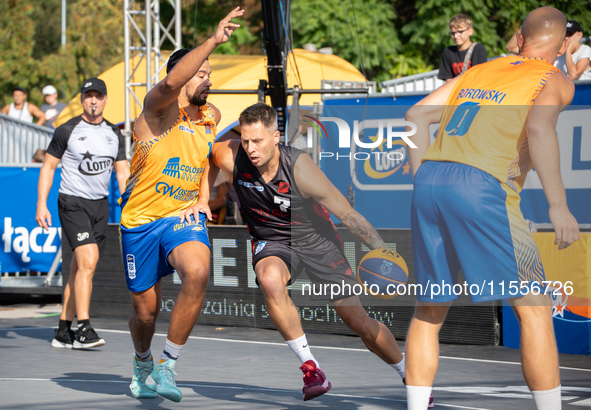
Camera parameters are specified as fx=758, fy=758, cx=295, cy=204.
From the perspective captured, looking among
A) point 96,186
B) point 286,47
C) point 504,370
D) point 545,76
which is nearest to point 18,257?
point 96,186

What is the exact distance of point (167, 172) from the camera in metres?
4.76

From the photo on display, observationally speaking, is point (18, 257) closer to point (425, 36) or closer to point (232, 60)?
point (232, 60)

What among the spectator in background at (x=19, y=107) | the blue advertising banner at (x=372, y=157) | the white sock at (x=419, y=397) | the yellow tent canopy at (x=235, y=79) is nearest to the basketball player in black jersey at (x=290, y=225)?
the white sock at (x=419, y=397)

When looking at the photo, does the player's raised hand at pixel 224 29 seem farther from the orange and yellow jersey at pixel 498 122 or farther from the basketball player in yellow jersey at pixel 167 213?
the orange and yellow jersey at pixel 498 122

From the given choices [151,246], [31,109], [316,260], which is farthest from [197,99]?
[31,109]

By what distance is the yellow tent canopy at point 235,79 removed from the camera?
51.3 ft

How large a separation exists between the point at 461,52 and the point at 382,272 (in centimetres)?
508

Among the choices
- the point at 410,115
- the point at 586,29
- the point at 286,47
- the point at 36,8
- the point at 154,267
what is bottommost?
the point at 154,267

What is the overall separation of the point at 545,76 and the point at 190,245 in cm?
230

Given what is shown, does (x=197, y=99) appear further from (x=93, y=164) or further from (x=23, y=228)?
(x=23, y=228)

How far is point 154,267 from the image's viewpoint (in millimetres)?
4789

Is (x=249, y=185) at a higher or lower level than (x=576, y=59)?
lower

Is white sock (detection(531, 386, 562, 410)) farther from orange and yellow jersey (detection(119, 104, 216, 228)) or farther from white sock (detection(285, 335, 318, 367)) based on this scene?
orange and yellow jersey (detection(119, 104, 216, 228))

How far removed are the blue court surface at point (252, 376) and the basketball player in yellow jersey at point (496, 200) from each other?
136 centimetres
